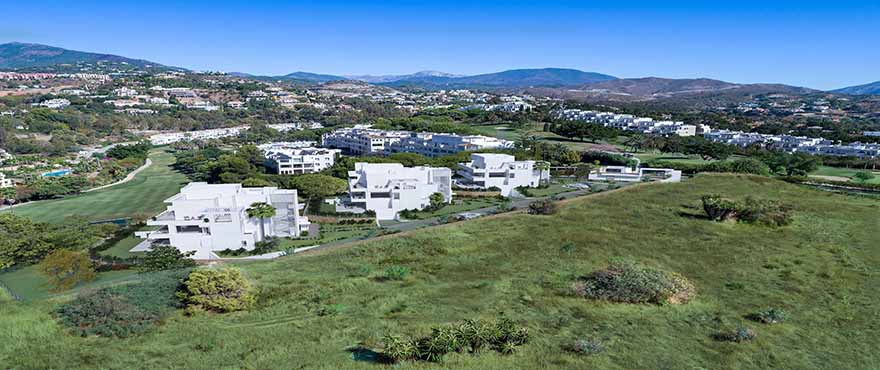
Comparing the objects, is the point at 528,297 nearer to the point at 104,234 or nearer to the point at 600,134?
the point at 104,234

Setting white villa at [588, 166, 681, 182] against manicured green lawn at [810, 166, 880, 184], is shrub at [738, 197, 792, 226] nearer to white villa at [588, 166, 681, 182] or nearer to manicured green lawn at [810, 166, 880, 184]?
white villa at [588, 166, 681, 182]

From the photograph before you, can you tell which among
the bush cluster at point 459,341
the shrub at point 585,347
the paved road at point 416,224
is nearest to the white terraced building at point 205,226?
the paved road at point 416,224

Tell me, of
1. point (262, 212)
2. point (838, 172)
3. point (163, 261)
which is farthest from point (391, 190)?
point (838, 172)

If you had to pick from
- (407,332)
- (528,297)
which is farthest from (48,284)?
(528,297)

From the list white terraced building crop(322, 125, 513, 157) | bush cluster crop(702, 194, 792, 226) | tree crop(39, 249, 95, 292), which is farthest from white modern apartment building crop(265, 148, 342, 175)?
bush cluster crop(702, 194, 792, 226)

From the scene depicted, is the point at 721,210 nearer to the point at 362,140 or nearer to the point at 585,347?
the point at 585,347
